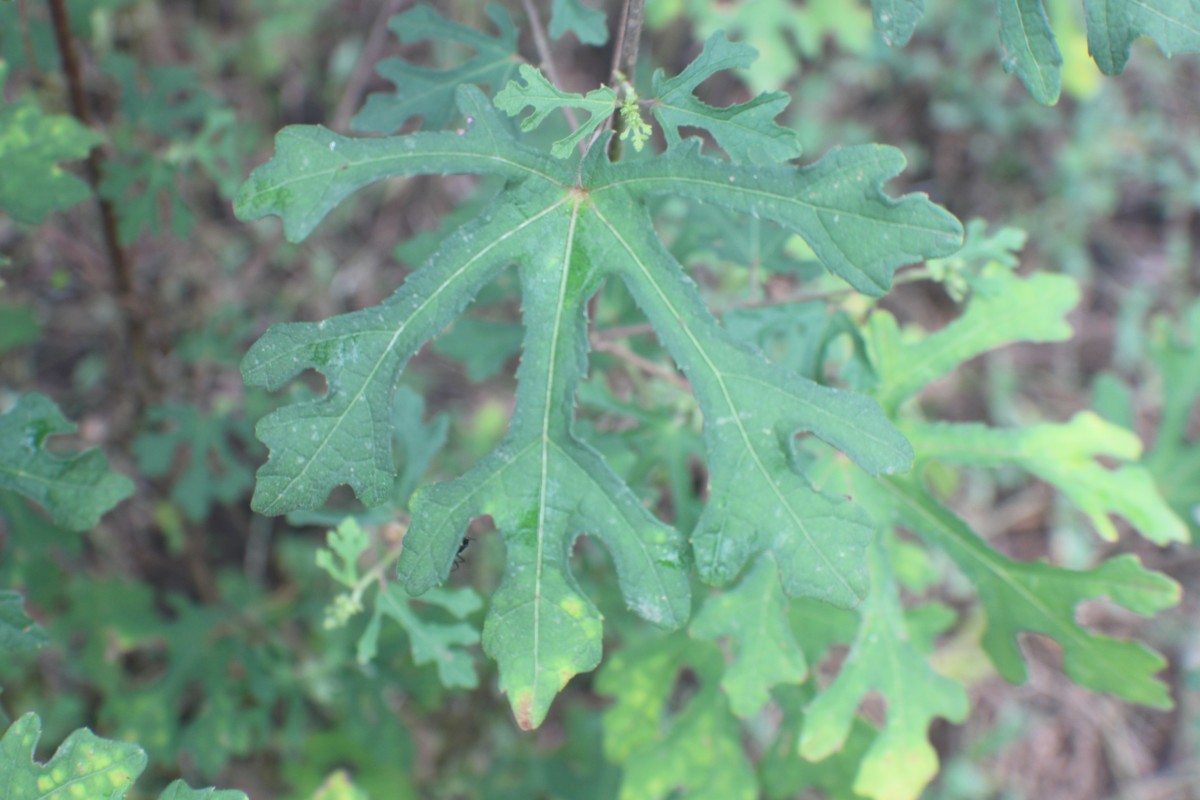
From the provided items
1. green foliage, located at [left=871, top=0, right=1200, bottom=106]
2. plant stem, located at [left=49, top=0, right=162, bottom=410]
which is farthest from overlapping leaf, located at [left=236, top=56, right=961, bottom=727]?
plant stem, located at [left=49, top=0, right=162, bottom=410]

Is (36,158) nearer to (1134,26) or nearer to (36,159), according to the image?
(36,159)

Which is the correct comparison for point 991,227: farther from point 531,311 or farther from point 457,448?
point 531,311

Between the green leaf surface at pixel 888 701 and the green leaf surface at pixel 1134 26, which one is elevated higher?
the green leaf surface at pixel 1134 26

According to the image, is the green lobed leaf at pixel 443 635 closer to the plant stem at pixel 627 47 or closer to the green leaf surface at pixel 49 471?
the green leaf surface at pixel 49 471

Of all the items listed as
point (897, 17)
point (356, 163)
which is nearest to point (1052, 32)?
point (897, 17)

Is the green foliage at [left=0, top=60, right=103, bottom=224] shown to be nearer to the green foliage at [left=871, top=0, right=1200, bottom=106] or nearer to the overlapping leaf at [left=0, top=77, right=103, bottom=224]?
the overlapping leaf at [left=0, top=77, right=103, bottom=224]

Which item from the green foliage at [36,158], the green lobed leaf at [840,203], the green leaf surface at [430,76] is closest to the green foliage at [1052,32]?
the green lobed leaf at [840,203]
